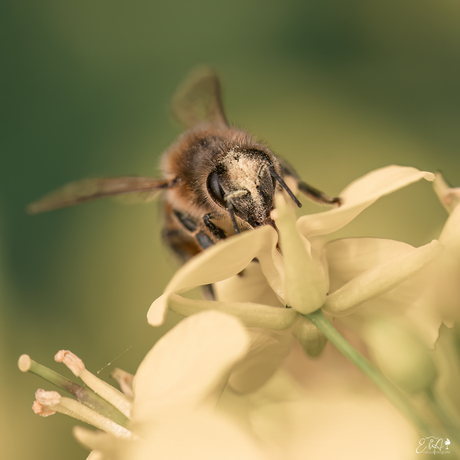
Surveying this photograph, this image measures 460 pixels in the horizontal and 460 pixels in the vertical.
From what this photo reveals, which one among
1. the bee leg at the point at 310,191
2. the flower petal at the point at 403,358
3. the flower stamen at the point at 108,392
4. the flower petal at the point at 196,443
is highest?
the bee leg at the point at 310,191

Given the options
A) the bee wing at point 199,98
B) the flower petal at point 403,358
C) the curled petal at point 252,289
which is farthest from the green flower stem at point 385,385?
the bee wing at point 199,98

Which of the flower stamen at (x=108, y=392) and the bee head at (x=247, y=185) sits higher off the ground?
the bee head at (x=247, y=185)

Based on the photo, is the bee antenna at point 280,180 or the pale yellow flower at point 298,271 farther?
the bee antenna at point 280,180

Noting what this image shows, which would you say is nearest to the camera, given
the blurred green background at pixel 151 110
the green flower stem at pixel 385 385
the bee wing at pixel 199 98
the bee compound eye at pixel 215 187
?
the green flower stem at pixel 385 385

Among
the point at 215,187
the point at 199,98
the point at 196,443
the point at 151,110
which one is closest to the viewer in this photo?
the point at 196,443

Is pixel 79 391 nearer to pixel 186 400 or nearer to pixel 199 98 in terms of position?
pixel 186 400

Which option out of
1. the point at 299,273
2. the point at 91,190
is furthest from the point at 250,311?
the point at 91,190

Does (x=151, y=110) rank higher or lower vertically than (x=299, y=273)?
higher

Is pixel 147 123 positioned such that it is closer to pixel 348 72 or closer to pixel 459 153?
pixel 348 72

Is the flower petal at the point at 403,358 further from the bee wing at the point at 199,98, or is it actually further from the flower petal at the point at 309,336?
the bee wing at the point at 199,98
